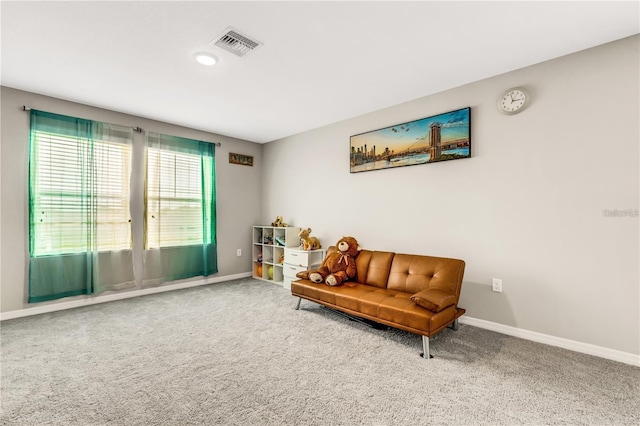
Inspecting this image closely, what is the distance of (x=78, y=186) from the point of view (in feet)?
11.4

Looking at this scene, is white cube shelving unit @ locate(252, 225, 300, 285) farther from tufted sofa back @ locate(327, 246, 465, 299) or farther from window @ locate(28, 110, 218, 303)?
tufted sofa back @ locate(327, 246, 465, 299)

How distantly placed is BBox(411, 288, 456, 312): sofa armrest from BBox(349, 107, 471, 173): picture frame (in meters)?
1.46

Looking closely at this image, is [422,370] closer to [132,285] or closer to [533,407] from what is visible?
[533,407]

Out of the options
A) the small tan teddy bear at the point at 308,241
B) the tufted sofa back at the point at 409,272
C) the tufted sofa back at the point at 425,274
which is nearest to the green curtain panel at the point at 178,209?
the small tan teddy bear at the point at 308,241

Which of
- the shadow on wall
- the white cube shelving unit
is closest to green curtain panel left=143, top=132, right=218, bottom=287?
the white cube shelving unit

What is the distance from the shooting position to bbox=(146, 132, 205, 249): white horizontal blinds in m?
4.10

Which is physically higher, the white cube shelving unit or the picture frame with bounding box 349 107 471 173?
the picture frame with bounding box 349 107 471 173

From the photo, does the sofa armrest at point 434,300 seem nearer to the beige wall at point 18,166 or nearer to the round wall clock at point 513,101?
the round wall clock at point 513,101

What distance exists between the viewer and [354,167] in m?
3.97

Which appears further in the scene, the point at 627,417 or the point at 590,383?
the point at 590,383

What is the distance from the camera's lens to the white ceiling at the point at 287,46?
1915 mm

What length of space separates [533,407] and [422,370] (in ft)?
2.13

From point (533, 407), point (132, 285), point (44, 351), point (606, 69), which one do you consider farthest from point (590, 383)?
point (132, 285)

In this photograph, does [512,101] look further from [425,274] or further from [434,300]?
[434,300]
